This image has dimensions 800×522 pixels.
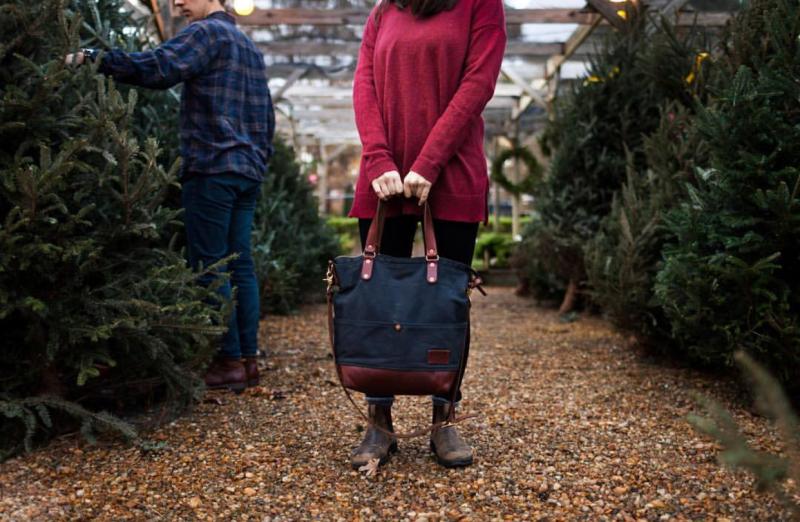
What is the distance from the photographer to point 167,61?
9.03 ft

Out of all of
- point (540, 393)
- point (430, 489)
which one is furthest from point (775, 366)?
point (430, 489)

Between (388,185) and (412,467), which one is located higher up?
(388,185)

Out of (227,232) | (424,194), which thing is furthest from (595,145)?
(424,194)

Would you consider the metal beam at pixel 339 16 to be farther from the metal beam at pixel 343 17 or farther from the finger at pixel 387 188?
the finger at pixel 387 188

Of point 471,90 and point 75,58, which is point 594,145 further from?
point 75,58

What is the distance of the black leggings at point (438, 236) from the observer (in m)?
2.14

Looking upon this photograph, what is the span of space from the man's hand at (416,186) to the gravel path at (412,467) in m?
0.88

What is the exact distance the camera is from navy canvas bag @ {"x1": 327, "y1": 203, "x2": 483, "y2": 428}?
195 cm

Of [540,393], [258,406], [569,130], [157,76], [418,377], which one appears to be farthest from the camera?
[569,130]

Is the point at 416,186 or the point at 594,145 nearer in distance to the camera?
the point at 416,186

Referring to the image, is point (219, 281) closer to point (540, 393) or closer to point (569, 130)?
point (540, 393)

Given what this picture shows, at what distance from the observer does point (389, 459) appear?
229 centimetres

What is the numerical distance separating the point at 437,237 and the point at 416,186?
0.21 metres

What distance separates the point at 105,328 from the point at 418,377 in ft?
3.32
